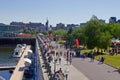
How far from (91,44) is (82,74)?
1182 inches

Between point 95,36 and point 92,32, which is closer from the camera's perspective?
point 95,36

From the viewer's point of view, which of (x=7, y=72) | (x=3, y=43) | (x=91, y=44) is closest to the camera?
(x=7, y=72)

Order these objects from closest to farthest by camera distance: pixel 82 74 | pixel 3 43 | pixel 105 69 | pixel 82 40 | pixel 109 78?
pixel 109 78, pixel 82 74, pixel 105 69, pixel 82 40, pixel 3 43

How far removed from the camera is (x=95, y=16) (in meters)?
71.3

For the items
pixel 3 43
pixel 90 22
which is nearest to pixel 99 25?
pixel 90 22

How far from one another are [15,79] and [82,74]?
7506 mm

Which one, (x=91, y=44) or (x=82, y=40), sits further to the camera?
(x=82, y=40)

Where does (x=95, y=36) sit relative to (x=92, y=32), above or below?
below

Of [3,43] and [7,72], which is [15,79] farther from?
[3,43]

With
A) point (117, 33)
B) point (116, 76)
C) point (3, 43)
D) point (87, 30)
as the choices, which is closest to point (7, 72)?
point (116, 76)

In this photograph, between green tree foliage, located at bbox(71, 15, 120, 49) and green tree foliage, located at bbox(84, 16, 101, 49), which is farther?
green tree foliage, located at bbox(84, 16, 101, 49)

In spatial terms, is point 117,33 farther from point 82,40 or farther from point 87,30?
point 87,30

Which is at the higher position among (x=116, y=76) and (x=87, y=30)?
(x=87, y=30)

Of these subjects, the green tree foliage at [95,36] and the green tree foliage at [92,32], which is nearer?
the green tree foliage at [95,36]
